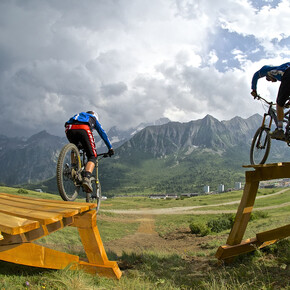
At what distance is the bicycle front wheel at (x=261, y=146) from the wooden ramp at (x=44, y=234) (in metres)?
6.09

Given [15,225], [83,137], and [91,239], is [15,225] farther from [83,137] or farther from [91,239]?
[83,137]

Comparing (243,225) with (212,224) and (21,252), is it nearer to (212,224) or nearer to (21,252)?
(21,252)

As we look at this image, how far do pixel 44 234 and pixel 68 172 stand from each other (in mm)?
2662

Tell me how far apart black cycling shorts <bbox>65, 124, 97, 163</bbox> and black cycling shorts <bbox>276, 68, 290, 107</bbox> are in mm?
5291

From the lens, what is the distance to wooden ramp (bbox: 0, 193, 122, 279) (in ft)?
9.85

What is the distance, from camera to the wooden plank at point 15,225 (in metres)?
2.69

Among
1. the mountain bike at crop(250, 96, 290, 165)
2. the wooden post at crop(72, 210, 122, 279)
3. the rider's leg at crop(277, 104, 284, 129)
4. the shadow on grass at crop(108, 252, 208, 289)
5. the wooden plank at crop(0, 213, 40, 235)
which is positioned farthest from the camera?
the mountain bike at crop(250, 96, 290, 165)

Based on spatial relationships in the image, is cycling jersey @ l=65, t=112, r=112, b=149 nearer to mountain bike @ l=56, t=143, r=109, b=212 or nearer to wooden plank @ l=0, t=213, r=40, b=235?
mountain bike @ l=56, t=143, r=109, b=212

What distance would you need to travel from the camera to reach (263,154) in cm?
796

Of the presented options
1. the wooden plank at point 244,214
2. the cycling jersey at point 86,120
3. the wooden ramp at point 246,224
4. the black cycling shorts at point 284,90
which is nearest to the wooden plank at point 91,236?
the cycling jersey at point 86,120

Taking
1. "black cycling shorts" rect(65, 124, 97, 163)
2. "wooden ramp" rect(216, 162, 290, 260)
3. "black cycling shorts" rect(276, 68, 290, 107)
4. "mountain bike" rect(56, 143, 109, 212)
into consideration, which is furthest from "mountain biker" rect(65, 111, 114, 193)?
"black cycling shorts" rect(276, 68, 290, 107)

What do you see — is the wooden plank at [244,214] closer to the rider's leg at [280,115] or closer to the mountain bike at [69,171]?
the rider's leg at [280,115]

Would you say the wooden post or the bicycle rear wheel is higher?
the bicycle rear wheel

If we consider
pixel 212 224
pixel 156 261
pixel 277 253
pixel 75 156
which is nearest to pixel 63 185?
pixel 75 156
